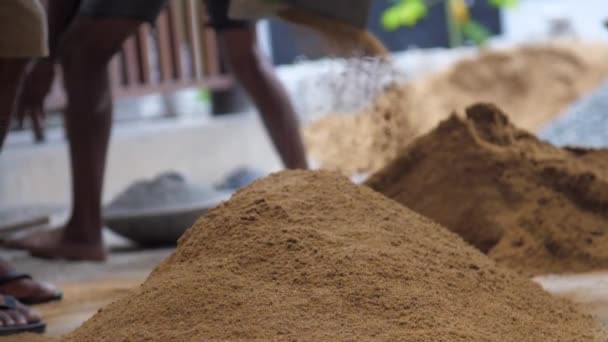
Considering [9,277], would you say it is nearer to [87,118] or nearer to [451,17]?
[87,118]

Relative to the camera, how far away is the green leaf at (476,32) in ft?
24.4

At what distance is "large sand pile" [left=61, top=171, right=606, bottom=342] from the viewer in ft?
4.91

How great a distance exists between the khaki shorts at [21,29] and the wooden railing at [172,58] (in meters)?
3.23

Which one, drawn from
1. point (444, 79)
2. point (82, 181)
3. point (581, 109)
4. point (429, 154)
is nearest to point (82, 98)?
point (82, 181)

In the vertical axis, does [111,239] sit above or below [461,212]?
below

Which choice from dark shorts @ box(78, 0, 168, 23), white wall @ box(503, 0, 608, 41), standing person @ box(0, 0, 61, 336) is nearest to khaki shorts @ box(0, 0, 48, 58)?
standing person @ box(0, 0, 61, 336)

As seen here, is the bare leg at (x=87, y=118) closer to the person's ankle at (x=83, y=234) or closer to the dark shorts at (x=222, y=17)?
the person's ankle at (x=83, y=234)

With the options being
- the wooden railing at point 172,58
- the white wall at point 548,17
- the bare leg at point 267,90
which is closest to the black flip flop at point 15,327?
the bare leg at point 267,90

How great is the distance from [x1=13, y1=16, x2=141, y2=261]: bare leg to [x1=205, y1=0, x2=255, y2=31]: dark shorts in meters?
0.33

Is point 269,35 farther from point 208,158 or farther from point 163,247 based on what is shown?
point 163,247

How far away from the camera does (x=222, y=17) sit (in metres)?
3.12

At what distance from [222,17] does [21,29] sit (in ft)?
3.66

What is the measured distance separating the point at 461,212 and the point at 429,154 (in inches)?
7.1

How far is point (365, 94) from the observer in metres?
3.03
